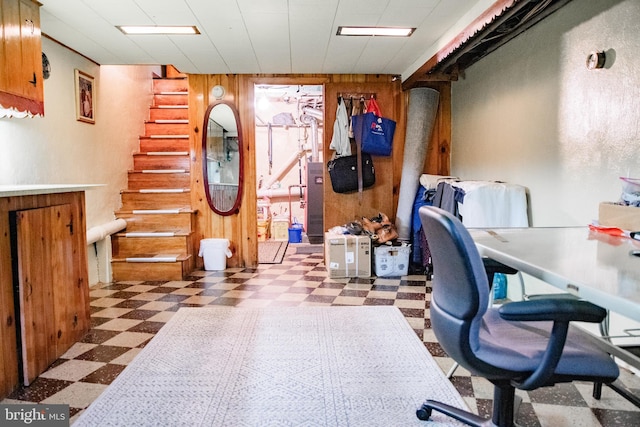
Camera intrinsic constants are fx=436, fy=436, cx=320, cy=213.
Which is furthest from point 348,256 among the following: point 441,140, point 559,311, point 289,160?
point 289,160

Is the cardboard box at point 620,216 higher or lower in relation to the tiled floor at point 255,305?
higher

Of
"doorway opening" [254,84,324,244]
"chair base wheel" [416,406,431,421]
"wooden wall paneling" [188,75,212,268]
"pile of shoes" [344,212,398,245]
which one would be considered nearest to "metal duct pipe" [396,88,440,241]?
"pile of shoes" [344,212,398,245]

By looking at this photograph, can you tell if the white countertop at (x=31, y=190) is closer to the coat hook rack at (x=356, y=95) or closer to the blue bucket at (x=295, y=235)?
the coat hook rack at (x=356, y=95)

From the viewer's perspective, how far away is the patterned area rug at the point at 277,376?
188 cm

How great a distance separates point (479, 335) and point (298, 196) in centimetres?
707

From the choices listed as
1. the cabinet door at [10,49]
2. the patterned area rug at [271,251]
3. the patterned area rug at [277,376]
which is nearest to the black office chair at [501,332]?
the patterned area rug at [277,376]

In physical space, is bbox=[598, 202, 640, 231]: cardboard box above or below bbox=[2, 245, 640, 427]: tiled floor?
above

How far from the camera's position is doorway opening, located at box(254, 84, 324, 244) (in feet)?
24.6

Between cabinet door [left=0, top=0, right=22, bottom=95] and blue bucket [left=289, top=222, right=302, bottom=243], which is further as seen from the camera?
blue bucket [left=289, top=222, right=302, bottom=243]

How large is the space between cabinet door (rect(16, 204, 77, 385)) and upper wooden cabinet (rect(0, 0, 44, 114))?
799mm

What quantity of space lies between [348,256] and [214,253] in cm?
157

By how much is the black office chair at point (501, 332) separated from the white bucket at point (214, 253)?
12.3 ft

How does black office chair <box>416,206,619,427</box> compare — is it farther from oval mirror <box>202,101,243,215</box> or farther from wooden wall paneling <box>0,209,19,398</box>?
oval mirror <box>202,101,243,215</box>

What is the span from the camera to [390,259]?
459cm
